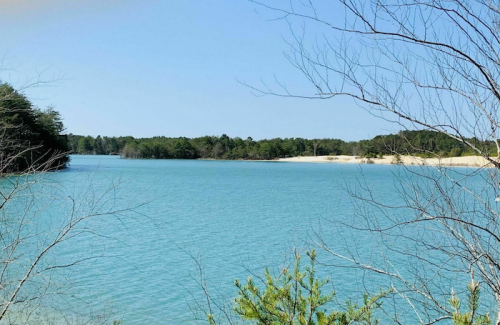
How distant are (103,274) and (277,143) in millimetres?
112386

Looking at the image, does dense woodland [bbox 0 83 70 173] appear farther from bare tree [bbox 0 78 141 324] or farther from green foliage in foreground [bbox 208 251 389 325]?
green foliage in foreground [bbox 208 251 389 325]

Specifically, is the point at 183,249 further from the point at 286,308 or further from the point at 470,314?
the point at 470,314

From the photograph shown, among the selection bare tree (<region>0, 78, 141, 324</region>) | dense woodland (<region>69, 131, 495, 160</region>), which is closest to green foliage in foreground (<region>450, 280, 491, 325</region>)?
bare tree (<region>0, 78, 141, 324</region>)

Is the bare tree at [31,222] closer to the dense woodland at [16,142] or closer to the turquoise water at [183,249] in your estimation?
the dense woodland at [16,142]

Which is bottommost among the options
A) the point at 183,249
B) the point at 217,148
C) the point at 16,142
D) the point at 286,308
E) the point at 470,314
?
the point at 183,249

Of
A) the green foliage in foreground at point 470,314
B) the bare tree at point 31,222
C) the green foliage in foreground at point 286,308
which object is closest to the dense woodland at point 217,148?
the bare tree at point 31,222

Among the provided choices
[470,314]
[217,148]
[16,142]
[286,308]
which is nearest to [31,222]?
[286,308]

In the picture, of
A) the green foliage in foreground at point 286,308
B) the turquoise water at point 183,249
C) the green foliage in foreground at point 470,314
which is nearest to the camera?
the green foliage in foreground at point 470,314

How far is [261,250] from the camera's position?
13.1m

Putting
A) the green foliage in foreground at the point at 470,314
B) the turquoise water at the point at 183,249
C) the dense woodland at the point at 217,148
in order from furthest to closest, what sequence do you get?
the dense woodland at the point at 217,148 < the turquoise water at the point at 183,249 < the green foliage in foreground at the point at 470,314

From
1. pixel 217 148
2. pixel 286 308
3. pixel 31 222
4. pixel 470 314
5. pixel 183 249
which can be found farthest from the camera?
pixel 217 148

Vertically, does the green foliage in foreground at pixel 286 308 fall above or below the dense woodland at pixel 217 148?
below

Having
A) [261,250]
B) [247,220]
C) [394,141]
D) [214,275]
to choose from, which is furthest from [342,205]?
[394,141]

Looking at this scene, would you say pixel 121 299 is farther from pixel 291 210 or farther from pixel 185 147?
pixel 185 147
